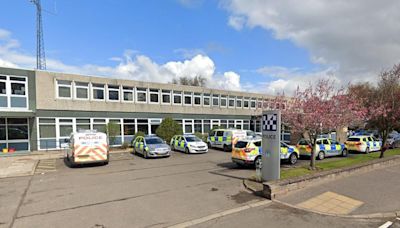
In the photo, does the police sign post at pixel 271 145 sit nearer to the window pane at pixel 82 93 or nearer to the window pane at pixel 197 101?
the window pane at pixel 82 93

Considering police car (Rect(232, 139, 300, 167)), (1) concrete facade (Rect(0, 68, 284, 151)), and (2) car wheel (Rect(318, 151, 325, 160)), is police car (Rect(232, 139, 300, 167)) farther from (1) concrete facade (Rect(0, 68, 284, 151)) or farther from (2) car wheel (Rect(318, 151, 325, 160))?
(2) car wheel (Rect(318, 151, 325, 160))

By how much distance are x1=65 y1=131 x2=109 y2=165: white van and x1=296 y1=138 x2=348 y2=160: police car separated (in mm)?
11589

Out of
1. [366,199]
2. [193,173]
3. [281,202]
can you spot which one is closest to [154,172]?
[193,173]

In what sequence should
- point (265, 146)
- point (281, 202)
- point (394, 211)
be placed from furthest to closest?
point (265, 146), point (281, 202), point (394, 211)

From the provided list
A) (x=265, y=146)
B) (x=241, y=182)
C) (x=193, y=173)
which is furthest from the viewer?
(x=193, y=173)

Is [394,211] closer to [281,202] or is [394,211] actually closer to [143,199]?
[281,202]

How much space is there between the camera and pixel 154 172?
37.1ft

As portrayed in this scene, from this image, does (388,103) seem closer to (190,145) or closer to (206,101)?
(190,145)

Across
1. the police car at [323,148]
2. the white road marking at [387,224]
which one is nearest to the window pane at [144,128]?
the police car at [323,148]

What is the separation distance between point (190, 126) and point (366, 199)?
21.4 meters

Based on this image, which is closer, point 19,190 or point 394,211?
point 394,211

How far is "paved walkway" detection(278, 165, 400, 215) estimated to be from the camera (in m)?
6.21

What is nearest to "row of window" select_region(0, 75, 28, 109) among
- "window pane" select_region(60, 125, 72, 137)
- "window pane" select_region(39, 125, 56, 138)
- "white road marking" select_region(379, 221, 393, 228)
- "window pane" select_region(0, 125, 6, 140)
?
"window pane" select_region(0, 125, 6, 140)

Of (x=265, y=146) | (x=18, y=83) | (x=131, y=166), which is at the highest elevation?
(x=18, y=83)
